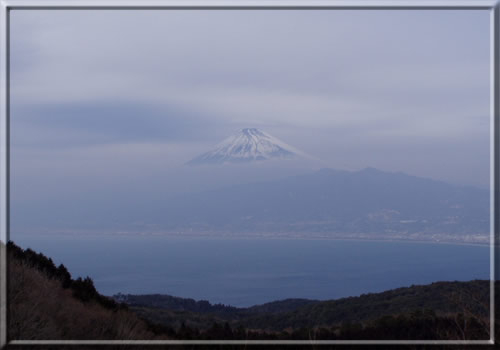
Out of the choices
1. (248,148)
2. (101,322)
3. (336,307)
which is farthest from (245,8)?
(336,307)

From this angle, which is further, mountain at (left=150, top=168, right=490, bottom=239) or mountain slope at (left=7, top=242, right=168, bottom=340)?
mountain at (left=150, top=168, right=490, bottom=239)

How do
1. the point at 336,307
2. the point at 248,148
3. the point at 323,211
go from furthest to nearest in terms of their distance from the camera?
the point at 323,211, the point at 336,307, the point at 248,148

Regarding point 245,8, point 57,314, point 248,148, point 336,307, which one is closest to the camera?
point 245,8

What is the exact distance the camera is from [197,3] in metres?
3.19

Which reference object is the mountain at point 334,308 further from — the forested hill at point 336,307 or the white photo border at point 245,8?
the white photo border at point 245,8

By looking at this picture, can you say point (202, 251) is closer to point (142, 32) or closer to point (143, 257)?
point (143, 257)

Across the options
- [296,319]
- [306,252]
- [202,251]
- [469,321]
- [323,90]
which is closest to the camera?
[469,321]

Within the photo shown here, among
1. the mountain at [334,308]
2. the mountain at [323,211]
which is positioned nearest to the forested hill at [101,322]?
the mountain at [334,308]

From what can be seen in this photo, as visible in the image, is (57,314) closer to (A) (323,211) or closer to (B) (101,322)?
(B) (101,322)

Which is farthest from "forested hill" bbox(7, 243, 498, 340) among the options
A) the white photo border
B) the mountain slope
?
the white photo border

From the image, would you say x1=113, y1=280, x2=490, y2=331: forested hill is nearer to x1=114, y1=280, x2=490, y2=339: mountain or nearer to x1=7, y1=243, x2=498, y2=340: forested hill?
x1=114, y1=280, x2=490, y2=339: mountain

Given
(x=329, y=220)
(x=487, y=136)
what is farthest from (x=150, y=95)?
(x=329, y=220)

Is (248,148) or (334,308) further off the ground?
(248,148)

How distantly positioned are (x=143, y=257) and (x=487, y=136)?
7.81 metres
